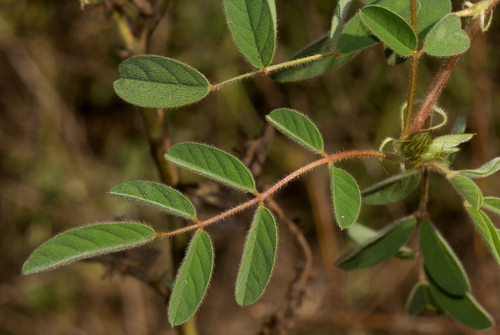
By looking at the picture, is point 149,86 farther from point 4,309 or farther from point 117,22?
point 4,309

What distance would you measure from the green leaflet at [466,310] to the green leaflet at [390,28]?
0.77 meters

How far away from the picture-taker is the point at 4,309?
11.5 feet

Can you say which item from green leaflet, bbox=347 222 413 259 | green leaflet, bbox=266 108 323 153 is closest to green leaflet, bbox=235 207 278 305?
green leaflet, bbox=266 108 323 153

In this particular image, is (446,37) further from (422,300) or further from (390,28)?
(422,300)

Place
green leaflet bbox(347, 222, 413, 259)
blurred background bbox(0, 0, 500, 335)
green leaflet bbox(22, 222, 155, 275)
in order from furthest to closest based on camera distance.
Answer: blurred background bbox(0, 0, 500, 335) < green leaflet bbox(347, 222, 413, 259) < green leaflet bbox(22, 222, 155, 275)

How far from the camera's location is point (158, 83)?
2.98 feet

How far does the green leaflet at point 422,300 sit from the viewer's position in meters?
1.34

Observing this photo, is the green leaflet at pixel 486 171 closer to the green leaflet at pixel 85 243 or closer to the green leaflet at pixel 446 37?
the green leaflet at pixel 446 37

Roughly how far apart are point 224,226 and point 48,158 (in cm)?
280

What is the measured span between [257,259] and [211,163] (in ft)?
0.81

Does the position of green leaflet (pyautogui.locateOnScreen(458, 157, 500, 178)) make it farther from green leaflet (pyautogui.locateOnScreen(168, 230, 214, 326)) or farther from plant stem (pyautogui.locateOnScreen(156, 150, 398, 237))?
green leaflet (pyautogui.locateOnScreen(168, 230, 214, 326))

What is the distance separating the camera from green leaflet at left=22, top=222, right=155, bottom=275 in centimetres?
79

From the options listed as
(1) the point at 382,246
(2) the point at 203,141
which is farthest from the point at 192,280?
(2) the point at 203,141

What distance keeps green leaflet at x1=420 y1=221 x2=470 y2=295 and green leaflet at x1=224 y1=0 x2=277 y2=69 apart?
70 centimetres
